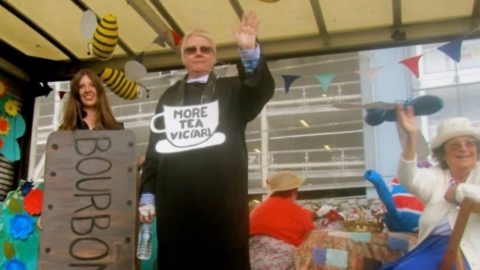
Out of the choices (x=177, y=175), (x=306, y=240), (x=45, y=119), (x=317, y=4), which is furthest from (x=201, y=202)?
(x=45, y=119)

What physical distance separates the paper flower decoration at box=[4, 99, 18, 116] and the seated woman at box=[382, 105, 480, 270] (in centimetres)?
344

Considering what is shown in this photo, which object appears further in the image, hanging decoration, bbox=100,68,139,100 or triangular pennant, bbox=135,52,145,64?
triangular pennant, bbox=135,52,145,64

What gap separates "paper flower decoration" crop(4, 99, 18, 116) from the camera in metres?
5.14

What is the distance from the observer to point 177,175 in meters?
2.71

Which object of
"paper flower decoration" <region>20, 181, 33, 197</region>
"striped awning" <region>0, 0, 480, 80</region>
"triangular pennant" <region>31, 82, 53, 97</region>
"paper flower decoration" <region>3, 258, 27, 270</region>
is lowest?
"paper flower decoration" <region>3, 258, 27, 270</region>

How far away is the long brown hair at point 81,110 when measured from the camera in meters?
3.37

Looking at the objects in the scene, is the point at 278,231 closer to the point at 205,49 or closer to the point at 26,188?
the point at 205,49

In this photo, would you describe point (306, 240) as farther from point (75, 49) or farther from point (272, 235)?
point (75, 49)

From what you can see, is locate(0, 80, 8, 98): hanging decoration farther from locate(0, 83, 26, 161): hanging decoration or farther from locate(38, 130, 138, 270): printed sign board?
locate(38, 130, 138, 270): printed sign board

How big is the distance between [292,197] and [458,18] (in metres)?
1.80

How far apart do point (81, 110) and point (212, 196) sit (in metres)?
1.20

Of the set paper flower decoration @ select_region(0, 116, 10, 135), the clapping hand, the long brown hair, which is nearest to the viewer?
the clapping hand

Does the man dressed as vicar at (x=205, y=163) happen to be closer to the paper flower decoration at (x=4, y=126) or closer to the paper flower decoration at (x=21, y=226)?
the paper flower decoration at (x=21, y=226)

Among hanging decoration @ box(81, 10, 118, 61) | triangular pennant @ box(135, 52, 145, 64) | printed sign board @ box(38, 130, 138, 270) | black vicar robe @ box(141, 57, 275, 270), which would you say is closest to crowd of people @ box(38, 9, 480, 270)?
black vicar robe @ box(141, 57, 275, 270)
